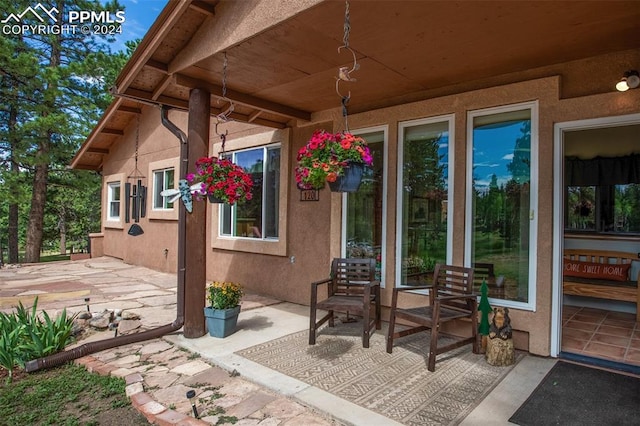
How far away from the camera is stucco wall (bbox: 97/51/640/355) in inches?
137

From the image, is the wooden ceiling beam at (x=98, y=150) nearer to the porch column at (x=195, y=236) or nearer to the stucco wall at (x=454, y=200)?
the stucco wall at (x=454, y=200)

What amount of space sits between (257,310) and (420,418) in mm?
3268

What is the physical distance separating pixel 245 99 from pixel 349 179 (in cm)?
225

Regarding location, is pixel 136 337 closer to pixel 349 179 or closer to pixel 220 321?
pixel 220 321

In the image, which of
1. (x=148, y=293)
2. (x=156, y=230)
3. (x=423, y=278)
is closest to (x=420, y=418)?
(x=423, y=278)

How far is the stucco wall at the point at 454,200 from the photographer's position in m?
3.48

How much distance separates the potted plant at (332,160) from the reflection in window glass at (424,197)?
5.44ft

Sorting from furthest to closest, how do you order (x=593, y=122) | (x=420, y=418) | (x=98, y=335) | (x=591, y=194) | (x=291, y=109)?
(x=591, y=194)
(x=291, y=109)
(x=98, y=335)
(x=593, y=122)
(x=420, y=418)

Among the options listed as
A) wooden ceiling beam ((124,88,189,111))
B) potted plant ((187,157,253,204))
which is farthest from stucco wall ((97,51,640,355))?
wooden ceiling beam ((124,88,189,111))

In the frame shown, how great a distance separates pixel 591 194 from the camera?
6410 millimetres

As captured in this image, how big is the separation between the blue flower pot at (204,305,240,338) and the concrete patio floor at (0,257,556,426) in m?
0.09

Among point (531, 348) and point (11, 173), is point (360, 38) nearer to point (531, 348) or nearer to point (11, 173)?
point (531, 348)

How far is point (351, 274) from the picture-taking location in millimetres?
4527

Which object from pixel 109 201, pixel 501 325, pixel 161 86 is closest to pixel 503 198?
pixel 501 325
